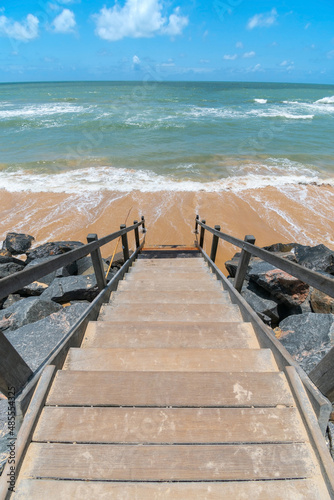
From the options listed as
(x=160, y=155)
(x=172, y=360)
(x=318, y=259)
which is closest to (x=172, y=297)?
(x=172, y=360)

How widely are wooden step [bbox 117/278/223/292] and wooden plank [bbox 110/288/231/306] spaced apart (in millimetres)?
175

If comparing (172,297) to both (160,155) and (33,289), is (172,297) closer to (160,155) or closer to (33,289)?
(33,289)

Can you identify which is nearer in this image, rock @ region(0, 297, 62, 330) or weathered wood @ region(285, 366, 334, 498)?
weathered wood @ region(285, 366, 334, 498)

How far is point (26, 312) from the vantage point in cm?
411

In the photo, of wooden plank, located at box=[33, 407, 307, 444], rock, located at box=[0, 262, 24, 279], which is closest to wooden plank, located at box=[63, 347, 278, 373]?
wooden plank, located at box=[33, 407, 307, 444]

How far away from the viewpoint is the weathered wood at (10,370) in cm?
157

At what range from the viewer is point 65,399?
1.79 meters

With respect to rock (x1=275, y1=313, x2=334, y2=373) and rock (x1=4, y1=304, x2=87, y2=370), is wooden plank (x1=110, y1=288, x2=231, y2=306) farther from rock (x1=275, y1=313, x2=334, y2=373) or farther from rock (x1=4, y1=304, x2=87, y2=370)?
rock (x1=275, y1=313, x2=334, y2=373)

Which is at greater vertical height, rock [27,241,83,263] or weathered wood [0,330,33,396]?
weathered wood [0,330,33,396]

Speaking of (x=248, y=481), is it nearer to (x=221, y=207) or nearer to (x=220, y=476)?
(x=220, y=476)

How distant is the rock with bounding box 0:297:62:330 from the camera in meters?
4.01

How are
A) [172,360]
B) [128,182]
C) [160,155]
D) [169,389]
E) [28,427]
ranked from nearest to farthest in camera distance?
[28,427] → [169,389] → [172,360] → [128,182] → [160,155]

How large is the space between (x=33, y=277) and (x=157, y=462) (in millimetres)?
1460

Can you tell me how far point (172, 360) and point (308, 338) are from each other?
2119 millimetres
